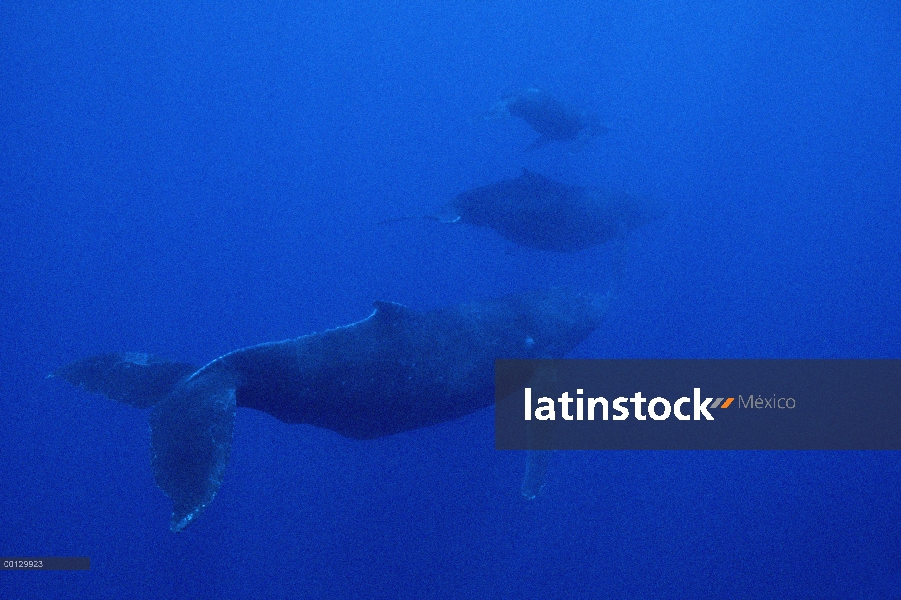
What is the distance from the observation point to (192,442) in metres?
5.85

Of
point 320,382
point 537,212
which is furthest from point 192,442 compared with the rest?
point 537,212

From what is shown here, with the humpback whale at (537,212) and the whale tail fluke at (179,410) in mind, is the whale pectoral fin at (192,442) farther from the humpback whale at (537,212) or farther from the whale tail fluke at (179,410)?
the humpback whale at (537,212)

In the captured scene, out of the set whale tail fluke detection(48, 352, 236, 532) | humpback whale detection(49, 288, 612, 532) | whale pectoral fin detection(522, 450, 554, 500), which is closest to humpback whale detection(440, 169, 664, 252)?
humpback whale detection(49, 288, 612, 532)

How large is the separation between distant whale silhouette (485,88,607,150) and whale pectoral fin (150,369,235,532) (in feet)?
29.4

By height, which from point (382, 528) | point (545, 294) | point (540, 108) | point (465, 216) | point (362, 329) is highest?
point (540, 108)

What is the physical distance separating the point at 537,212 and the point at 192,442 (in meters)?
8.22

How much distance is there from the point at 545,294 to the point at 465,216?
300 centimetres

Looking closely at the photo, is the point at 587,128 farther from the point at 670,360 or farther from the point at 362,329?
the point at 362,329

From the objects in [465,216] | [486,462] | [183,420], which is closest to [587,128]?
[465,216]

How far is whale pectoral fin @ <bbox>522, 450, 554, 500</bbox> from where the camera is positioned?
9.33 meters

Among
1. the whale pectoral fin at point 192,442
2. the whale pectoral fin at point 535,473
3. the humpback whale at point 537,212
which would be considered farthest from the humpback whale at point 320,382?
the humpback whale at point 537,212

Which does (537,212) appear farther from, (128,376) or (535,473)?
(128,376)

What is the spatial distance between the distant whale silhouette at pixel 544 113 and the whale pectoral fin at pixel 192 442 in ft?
29.4

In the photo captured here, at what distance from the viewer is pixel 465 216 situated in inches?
485
